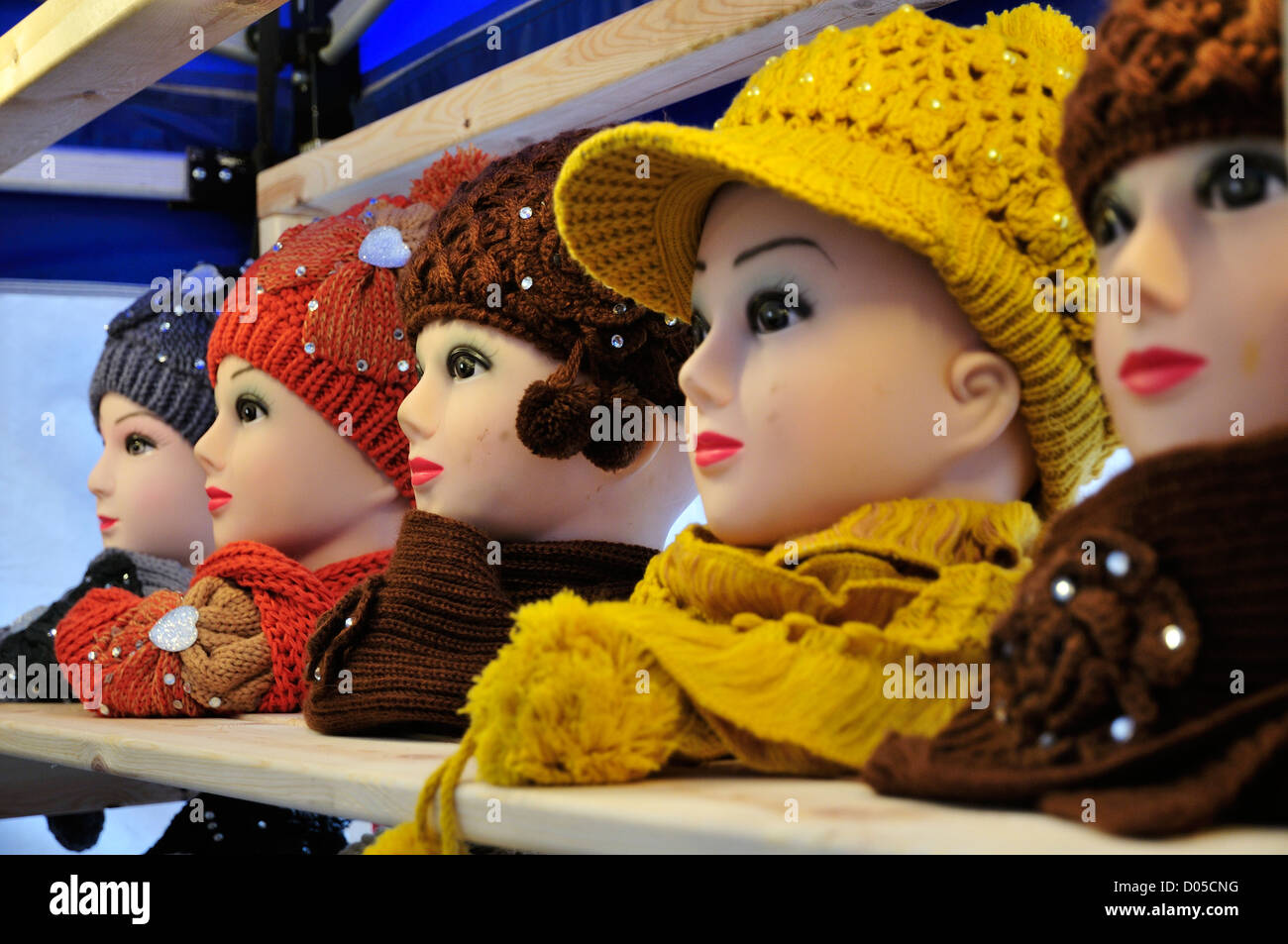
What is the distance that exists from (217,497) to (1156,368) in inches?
51.0

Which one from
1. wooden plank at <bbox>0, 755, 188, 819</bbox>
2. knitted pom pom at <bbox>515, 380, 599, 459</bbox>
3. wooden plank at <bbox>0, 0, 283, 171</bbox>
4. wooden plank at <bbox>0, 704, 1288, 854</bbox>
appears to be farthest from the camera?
wooden plank at <bbox>0, 755, 188, 819</bbox>

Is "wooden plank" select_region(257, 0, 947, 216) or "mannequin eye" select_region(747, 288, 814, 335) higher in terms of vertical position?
"wooden plank" select_region(257, 0, 947, 216)

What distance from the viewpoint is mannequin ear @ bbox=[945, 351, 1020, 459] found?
41.4 inches

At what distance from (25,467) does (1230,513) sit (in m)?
2.54

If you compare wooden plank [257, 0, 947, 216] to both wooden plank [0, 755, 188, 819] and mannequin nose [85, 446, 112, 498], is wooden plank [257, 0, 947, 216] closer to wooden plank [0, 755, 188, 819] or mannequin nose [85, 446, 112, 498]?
mannequin nose [85, 446, 112, 498]

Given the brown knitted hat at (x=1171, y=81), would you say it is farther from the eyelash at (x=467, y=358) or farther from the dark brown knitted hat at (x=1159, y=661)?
the eyelash at (x=467, y=358)

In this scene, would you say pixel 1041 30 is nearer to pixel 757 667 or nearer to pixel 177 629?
pixel 757 667

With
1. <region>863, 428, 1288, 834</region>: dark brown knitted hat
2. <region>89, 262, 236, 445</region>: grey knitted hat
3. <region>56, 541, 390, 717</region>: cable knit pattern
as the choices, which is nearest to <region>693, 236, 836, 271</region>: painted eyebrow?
<region>863, 428, 1288, 834</region>: dark brown knitted hat

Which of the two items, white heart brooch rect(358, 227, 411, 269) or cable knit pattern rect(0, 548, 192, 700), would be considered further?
cable knit pattern rect(0, 548, 192, 700)

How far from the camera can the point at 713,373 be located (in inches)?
42.9

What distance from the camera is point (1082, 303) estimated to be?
3.42 feet

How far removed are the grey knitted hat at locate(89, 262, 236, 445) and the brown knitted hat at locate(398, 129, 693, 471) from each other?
0.72m

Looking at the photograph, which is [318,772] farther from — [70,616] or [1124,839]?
[70,616]
